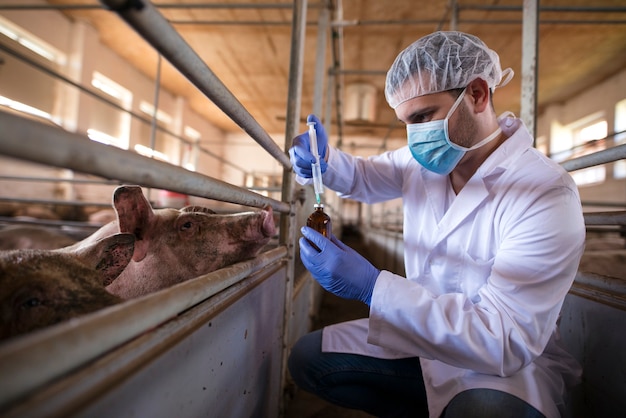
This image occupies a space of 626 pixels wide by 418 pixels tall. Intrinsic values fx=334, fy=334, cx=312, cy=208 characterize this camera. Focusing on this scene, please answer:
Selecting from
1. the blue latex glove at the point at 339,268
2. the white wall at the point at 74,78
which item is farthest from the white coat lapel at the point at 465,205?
the white wall at the point at 74,78

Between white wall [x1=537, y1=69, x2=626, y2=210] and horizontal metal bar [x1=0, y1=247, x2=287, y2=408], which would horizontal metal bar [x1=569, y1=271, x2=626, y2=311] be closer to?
horizontal metal bar [x1=0, y1=247, x2=287, y2=408]

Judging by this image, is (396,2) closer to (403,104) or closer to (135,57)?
(403,104)

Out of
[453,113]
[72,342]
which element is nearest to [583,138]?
[453,113]

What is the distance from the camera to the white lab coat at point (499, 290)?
3.30 feet

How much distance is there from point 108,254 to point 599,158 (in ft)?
5.74

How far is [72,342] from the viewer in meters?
0.38

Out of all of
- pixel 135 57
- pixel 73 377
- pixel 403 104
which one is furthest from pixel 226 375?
pixel 135 57

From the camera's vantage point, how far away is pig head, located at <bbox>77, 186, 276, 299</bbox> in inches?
53.9

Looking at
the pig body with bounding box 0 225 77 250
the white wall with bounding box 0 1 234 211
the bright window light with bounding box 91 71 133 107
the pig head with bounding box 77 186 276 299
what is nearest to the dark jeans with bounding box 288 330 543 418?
the pig head with bounding box 77 186 276 299

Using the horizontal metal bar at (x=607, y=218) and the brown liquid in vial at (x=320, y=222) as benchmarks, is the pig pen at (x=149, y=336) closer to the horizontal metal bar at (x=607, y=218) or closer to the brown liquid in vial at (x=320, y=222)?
the brown liquid in vial at (x=320, y=222)

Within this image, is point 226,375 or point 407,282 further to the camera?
point 407,282

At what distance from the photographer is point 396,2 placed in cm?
533

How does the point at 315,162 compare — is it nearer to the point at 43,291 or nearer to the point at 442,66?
the point at 442,66

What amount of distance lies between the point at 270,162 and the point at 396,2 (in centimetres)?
954
